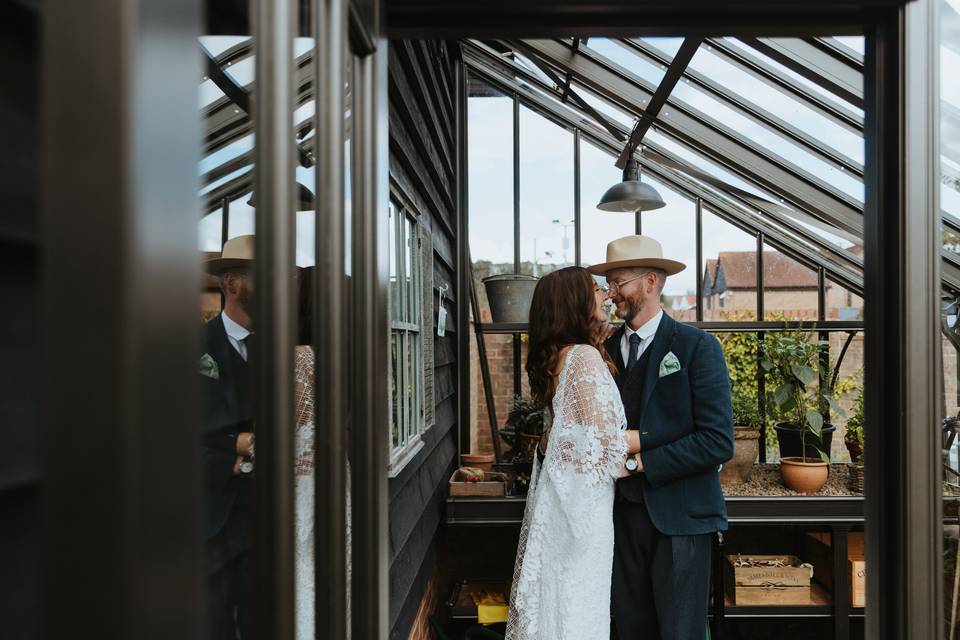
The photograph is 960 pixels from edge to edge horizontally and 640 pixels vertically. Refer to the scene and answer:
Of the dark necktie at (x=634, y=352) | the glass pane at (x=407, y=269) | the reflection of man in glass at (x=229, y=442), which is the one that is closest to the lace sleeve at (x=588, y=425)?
the dark necktie at (x=634, y=352)

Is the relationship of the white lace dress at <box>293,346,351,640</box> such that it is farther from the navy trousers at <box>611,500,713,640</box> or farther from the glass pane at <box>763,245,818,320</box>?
the glass pane at <box>763,245,818,320</box>

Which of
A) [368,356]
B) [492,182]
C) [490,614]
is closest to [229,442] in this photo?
[368,356]

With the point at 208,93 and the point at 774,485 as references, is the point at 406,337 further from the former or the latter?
the point at 774,485

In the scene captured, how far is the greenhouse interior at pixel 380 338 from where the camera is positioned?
0.31 meters

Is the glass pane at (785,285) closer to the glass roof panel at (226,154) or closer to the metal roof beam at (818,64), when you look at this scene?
the metal roof beam at (818,64)

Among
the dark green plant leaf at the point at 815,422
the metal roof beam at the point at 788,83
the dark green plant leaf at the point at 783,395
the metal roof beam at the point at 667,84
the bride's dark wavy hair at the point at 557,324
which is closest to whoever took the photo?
the metal roof beam at the point at 667,84

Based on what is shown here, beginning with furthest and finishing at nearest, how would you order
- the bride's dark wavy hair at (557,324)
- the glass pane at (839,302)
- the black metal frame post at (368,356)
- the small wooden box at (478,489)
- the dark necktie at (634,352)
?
the glass pane at (839,302) < the small wooden box at (478,489) < the dark necktie at (634,352) < the bride's dark wavy hair at (557,324) < the black metal frame post at (368,356)

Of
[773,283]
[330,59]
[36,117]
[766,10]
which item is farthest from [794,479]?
[36,117]

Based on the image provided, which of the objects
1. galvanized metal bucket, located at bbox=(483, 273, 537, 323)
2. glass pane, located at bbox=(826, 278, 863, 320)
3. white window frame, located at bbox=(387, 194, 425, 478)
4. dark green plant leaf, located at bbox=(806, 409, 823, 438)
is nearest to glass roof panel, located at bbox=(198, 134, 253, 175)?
white window frame, located at bbox=(387, 194, 425, 478)

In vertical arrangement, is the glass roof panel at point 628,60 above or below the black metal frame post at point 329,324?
above

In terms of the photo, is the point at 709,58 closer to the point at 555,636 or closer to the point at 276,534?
the point at 555,636

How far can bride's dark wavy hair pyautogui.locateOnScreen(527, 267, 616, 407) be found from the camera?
2291mm

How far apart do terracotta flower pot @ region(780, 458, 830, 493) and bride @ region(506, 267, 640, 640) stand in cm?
157

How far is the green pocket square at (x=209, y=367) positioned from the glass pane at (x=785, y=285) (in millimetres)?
4132
